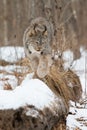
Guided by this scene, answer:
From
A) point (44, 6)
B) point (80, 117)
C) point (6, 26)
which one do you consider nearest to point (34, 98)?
point (80, 117)

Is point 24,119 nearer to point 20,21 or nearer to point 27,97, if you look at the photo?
point 27,97

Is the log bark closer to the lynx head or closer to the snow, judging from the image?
the snow

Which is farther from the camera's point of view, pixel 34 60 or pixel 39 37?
pixel 39 37

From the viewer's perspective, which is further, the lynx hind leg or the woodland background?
the woodland background

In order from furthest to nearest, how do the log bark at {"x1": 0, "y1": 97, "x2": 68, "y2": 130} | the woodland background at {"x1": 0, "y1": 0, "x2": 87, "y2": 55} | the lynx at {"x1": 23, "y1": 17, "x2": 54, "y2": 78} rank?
the woodland background at {"x1": 0, "y1": 0, "x2": 87, "y2": 55} < the lynx at {"x1": 23, "y1": 17, "x2": 54, "y2": 78} < the log bark at {"x1": 0, "y1": 97, "x2": 68, "y2": 130}

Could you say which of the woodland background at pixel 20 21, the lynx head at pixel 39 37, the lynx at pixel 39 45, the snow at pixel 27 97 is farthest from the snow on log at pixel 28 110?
the woodland background at pixel 20 21

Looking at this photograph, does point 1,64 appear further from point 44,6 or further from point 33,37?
point 33,37

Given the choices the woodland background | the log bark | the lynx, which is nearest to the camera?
the log bark

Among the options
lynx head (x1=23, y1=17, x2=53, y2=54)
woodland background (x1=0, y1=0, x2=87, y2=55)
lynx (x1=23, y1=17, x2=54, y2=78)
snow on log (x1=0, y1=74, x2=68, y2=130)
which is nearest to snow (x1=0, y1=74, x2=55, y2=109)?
snow on log (x1=0, y1=74, x2=68, y2=130)

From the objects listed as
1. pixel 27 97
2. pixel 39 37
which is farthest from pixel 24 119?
pixel 39 37

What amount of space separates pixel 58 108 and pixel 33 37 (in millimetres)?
1886

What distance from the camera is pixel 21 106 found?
5.39 metres

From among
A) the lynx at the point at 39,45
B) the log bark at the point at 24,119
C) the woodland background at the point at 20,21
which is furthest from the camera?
the woodland background at the point at 20,21

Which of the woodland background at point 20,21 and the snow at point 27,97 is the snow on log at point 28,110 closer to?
the snow at point 27,97
